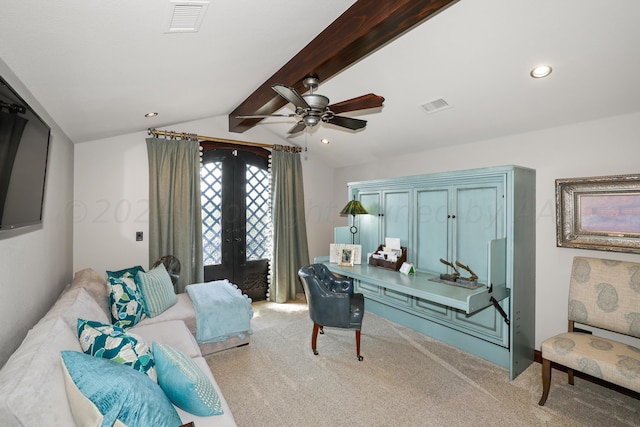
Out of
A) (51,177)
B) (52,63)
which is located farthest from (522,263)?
(51,177)

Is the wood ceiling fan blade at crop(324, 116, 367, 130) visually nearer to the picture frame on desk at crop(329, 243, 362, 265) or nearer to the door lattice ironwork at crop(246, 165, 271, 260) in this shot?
the picture frame on desk at crop(329, 243, 362, 265)

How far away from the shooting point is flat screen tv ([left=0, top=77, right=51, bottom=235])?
126cm

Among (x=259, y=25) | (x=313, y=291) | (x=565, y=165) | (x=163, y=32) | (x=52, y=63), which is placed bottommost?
(x=313, y=291)

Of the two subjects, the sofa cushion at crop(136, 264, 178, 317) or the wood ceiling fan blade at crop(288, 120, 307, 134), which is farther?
the sofa cushion at crop(136, 264, 178, 317)

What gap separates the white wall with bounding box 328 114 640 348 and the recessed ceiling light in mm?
754

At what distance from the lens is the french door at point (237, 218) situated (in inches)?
168

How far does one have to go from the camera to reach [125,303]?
2.53 meters

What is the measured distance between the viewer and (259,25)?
1.81m

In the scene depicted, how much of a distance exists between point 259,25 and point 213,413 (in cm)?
213

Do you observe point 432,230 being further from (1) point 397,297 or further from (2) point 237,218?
(2) point 237,218

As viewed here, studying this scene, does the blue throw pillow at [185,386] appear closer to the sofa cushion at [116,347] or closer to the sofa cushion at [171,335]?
the sofa cushion at [116,347]

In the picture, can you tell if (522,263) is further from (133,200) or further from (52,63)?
(133,200)

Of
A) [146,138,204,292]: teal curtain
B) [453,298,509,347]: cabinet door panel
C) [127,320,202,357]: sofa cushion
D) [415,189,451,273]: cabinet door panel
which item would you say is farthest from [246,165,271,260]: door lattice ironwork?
[453,298,509,347]: cabinet door panel

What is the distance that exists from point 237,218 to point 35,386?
3.43 metres
